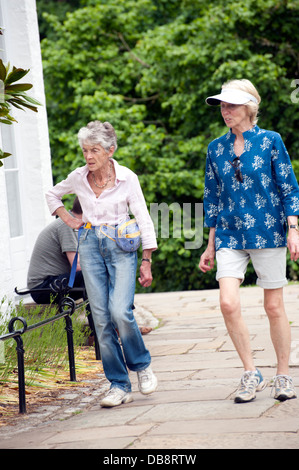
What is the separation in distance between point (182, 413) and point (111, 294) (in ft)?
2.72

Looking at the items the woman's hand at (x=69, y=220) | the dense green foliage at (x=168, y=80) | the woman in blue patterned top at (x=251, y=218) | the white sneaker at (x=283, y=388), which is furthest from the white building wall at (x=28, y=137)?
the dense green foliage at (x=168, y=80)

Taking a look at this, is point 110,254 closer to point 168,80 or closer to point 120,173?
point 120,173

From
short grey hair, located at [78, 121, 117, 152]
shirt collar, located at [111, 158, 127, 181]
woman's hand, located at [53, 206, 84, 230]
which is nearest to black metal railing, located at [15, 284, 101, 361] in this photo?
woman's hand, located at [53, 206, 84, 230]

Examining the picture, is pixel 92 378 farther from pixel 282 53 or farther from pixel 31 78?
pixel 282 53

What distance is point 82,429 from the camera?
13.2ft

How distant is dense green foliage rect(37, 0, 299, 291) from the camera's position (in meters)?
14.7

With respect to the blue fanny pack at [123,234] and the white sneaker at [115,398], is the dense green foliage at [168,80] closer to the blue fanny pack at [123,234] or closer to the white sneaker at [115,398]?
the blue fanny pack at [123,234]

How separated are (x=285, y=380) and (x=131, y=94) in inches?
556

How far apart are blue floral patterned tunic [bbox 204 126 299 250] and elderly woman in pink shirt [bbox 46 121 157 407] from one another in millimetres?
562

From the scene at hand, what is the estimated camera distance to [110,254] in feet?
14.9

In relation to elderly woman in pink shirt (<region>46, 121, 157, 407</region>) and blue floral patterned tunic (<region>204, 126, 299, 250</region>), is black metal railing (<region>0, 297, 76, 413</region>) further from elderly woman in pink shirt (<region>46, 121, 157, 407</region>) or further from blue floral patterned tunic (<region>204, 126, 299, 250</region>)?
blue floral patterned tunic (<region>204, 126, 299, 250</region>)

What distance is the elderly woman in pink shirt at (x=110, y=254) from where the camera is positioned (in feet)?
14.9

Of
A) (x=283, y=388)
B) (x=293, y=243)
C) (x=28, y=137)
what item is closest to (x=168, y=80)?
(x=28, y=137)

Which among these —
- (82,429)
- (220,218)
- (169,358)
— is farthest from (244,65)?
(82,429)
